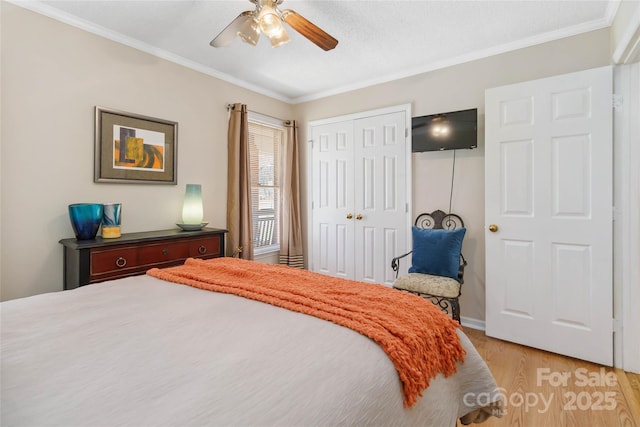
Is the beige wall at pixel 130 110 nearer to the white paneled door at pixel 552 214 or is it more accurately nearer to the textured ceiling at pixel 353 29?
the textured ceiling at pixel 353 29

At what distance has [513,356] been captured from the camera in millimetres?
2461

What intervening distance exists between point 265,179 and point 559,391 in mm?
3375

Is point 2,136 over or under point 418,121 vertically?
under

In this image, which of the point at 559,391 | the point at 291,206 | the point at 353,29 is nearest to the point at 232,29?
the point at 353,29

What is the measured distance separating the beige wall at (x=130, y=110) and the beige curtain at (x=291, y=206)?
0.73m

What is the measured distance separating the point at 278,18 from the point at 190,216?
1911 mm

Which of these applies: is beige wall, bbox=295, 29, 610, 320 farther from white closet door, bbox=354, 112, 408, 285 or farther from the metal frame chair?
white closet door, bbox=354, 112, 408, 285

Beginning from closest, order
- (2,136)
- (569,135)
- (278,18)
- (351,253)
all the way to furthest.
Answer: (278,18)
(2,136)
(569,135)
(351,253)

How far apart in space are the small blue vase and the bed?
3.40ft

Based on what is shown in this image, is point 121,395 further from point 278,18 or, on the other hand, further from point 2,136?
point 2,136

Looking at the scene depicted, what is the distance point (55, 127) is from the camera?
232cm

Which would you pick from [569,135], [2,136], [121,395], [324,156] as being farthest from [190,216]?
[569,135]

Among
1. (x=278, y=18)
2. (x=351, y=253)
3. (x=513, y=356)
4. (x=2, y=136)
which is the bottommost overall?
(x=513, y=356)

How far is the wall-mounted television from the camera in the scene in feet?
9.50
